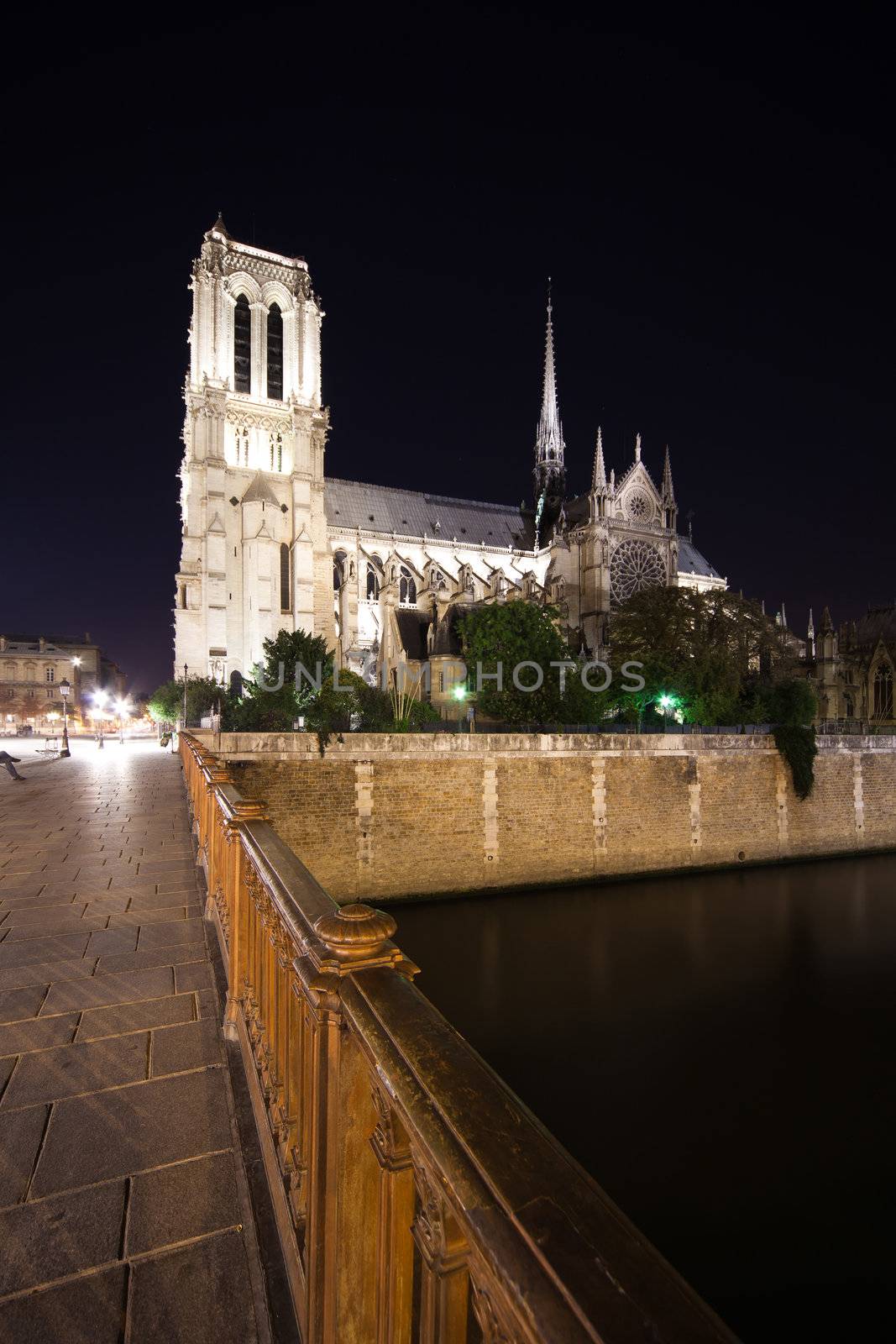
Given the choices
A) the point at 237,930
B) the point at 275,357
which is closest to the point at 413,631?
the point at 275,357

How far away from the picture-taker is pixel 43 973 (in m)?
3.45

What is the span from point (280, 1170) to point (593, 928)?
14.5 metres

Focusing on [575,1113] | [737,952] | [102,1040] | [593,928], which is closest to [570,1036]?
[575,1113]

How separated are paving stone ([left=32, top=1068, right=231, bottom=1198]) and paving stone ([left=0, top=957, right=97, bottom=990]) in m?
1.15

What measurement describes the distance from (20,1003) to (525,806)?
14600mm

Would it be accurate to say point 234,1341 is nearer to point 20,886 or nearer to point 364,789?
point 20,886

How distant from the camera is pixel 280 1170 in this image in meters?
1.89

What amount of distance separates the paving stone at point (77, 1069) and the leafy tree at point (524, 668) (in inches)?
828

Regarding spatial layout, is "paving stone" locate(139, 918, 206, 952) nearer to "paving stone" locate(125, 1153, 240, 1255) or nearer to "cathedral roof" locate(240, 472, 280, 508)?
"paving stone" locate(125, 1153, 240, 1255)

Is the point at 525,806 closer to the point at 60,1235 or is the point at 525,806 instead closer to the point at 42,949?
the point at 42,949

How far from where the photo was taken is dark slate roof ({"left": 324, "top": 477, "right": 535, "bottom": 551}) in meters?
46.6

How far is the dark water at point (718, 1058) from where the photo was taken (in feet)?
22.1

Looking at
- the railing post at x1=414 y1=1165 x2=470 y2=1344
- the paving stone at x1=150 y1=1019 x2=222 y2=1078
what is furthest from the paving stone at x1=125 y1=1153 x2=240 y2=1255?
the railing post at x1=414 y1=1165 x2=470 y2=1344

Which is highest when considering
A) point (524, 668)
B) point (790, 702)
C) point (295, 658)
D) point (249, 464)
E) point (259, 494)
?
point (249, 464)
